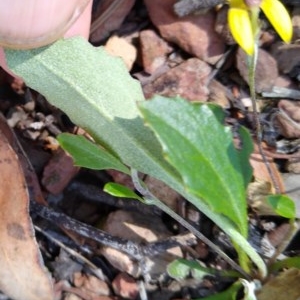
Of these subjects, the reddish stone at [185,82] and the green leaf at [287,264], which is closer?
the green leaf at [287,264]

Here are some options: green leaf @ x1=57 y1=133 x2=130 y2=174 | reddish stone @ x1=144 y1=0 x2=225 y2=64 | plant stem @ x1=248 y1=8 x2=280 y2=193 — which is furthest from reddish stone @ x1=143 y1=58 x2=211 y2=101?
green leaf @ x1=57 y1=133 x2=130 y2=174

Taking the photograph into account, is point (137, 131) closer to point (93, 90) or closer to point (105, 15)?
point (93, 90)

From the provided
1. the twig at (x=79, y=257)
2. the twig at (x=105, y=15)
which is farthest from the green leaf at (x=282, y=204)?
the twig at (x=105, y=15)

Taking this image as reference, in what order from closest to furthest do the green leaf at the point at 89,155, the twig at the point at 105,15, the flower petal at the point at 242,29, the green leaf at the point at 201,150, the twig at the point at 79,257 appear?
the green leaf at the point at 201,150
the flower petal at the point at 242,29
the green leaf at the point at 89,155
the twig at the point at 79,257
the twig at the point at 105,15

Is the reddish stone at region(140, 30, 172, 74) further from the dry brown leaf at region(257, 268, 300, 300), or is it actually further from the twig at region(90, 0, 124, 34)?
the dry brown leaf at region(257, 268, 300, 300)

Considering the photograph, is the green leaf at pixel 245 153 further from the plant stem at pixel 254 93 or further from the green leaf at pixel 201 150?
the plant stem at pixel 254 93

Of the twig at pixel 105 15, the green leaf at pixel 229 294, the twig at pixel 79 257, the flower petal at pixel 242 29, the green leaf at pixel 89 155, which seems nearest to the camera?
the flower petal at pixel 242 29

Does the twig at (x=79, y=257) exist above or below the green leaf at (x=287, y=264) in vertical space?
below

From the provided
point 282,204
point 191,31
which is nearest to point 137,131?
point 282,204
